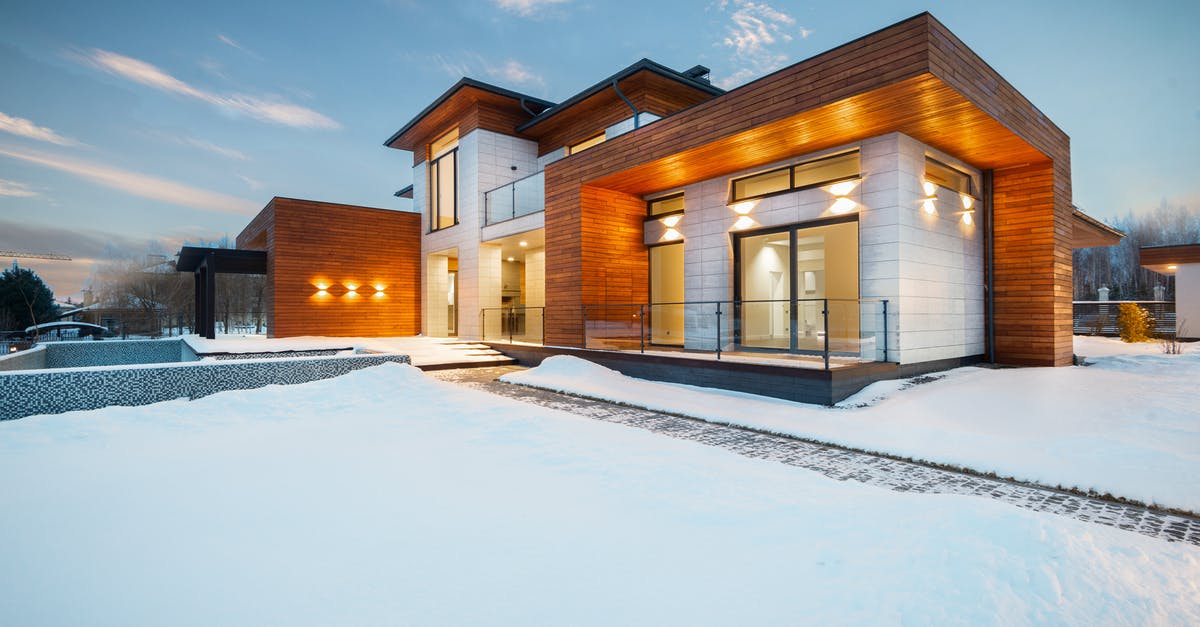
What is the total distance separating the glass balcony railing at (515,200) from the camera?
12.9 metres

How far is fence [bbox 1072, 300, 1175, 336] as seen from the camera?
16438 mm

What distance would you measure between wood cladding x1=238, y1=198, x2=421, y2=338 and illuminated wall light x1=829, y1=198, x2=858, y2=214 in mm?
13309

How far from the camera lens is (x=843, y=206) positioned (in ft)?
26.4

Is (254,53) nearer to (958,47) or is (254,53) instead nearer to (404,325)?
(404,325)

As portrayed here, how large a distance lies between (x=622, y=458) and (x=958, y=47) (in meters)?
6.23

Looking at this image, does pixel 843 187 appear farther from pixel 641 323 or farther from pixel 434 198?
pixel 434 198

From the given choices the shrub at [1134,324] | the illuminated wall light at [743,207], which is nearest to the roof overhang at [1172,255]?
the shrub at [1134,324]

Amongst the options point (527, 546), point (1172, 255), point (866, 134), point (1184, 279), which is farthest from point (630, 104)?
point (1184, 279)

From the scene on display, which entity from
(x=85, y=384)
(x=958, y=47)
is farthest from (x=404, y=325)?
(x=958, y=47)

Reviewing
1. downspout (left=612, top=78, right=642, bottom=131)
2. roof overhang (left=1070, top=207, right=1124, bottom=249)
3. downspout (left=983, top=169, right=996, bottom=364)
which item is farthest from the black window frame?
A: roof overhang (left=1070, top=207, right=1124, bottom=249)

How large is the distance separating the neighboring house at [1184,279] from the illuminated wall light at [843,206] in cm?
1424

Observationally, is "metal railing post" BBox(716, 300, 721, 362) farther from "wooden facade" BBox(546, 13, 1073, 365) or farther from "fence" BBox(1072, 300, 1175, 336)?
"fence" BBox(1072, 300, 1175, 336)

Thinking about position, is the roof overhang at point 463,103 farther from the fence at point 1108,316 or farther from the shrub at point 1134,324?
the fence at point 1108,316

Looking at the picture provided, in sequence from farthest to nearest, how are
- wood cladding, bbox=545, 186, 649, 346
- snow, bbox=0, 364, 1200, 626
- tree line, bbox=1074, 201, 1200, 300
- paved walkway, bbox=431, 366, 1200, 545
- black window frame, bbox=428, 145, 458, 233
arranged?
tree line, bbox=1074, 201, 1200, 300 < black window frame, bbox=428, 145, 458, 233 < wood cladding, bbox=545, 186, 649, 346 < paved walkway, bbox=431, 366, 1200, 545 < snow, bbox=0, 364, 1200, 626
